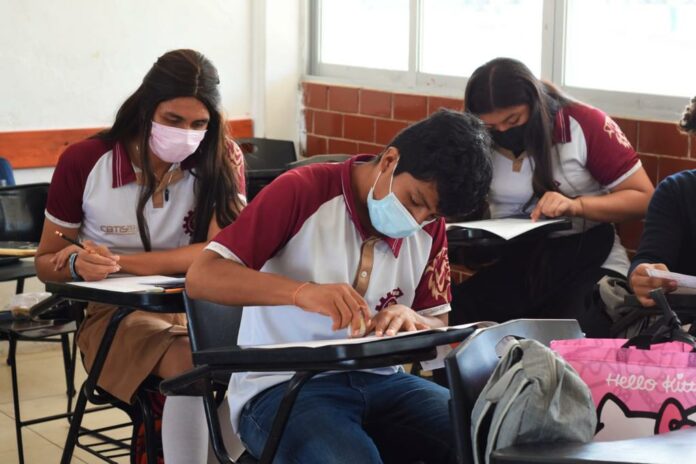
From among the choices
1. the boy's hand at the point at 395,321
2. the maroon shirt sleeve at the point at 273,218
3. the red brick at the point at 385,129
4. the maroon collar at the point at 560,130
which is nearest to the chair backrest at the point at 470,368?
the boy's hand at the point at 395,321

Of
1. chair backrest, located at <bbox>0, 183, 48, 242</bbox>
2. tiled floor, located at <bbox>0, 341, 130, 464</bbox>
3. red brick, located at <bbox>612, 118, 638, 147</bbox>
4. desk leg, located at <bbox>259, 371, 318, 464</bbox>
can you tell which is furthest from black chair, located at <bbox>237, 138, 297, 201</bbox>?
desk leg, located at <bbox>259, 371, 318, 464</bbox>

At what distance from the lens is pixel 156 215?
314cm

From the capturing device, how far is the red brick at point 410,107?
4929 millimetres

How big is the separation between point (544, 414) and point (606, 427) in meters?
0.37

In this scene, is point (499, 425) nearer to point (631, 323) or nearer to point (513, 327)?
point (513, 327)

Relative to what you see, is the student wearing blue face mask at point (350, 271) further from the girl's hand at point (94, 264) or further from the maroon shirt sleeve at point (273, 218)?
the girl's hand at point (94, 264)

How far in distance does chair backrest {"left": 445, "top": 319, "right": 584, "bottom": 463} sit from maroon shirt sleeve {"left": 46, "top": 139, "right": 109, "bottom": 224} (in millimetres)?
1585

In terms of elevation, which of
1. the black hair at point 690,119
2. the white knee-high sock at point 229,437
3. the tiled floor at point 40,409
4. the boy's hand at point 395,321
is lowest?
the tiled floor at point 40,409

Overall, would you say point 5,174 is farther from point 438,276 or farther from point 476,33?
point 438,276

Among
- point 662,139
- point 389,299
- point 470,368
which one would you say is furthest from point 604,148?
point 470,368

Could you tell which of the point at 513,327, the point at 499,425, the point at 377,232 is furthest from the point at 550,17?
the point at 499,425

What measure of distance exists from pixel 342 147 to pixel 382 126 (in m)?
0.36

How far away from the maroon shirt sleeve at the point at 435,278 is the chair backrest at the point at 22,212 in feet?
6.35

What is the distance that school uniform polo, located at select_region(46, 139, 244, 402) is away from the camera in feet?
9.77
